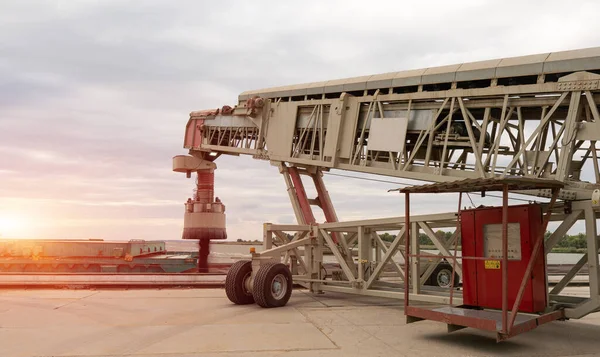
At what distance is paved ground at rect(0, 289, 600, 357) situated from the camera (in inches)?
297

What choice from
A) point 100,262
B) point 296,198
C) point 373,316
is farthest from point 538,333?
point 100,262

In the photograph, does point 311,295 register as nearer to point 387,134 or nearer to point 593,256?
point 387,134

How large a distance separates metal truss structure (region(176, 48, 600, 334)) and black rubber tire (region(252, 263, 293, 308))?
0.65 m

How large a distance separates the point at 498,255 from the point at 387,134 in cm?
495

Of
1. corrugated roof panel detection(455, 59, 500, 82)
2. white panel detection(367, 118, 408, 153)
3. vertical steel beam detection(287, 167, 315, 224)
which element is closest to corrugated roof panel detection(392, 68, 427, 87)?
white panel detection(367, 118, 408, 153)

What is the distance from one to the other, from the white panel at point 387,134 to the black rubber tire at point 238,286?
470 centimetres

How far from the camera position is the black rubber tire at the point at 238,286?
12.6 metres

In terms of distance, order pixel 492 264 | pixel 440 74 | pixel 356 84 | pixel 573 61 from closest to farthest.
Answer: pixel 492 264 < pixel 573 61 < pixel 440 74 < pixel 356 84

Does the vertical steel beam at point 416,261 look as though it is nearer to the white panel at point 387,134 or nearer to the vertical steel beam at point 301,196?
the white panel at point 387,134

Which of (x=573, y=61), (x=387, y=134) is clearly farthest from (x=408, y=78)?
(x=573, y=61)

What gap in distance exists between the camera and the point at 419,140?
12312 millimetres

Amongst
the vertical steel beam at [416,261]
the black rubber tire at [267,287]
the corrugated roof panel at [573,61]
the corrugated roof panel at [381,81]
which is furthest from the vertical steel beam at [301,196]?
the corrugated roof panel at [573,61]

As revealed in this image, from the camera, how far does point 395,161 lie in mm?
13164

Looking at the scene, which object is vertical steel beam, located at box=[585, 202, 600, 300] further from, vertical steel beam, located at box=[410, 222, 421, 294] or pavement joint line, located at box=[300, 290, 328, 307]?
pavement joint line, located at box=[300, 290, 328, 307]
